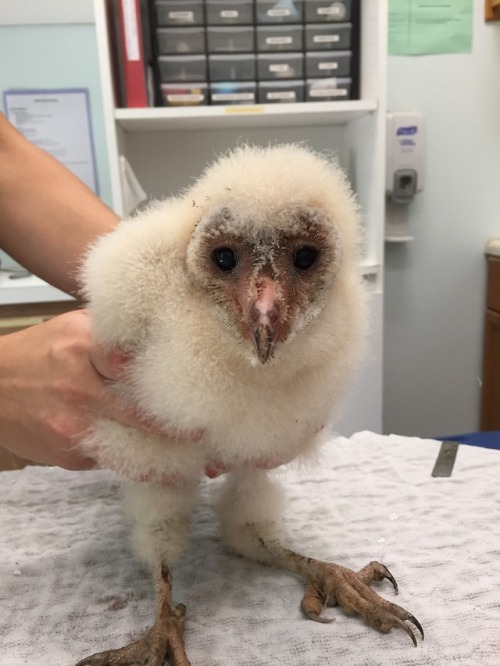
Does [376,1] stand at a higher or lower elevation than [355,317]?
higher

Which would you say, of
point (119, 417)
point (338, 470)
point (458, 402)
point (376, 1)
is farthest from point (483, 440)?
point (376, 1)

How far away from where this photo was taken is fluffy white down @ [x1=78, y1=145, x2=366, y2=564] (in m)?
0.58

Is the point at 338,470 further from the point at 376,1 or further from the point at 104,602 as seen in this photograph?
the point at 376,1

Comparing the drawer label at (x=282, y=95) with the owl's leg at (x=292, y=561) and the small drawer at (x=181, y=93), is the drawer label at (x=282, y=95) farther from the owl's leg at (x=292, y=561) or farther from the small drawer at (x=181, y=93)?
the owl's leg at (x=292, y=561)

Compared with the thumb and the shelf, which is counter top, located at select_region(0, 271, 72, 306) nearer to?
the shelf

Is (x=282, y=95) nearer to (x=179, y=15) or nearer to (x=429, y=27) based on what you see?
(x=179, y=15)

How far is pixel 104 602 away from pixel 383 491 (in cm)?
48

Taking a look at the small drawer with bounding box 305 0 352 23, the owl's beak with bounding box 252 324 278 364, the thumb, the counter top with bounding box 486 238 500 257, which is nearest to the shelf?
the small drawer with bounding box 305 0 352 23

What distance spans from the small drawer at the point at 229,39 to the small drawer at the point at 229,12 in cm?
1

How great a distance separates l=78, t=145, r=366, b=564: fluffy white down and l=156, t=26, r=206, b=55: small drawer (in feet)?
3.31

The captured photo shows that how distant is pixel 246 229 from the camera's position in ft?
1.75

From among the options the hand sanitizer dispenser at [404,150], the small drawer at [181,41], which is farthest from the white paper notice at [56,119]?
the hand sanitizer dispenser at [404,150]

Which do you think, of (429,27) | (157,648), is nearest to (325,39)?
(429,27)

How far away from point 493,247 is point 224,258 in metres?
Result: 1.55
